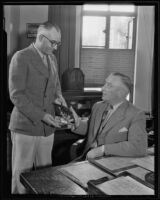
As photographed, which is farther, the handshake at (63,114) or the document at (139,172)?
the handshake at (63,114)

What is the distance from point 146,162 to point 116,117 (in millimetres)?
238

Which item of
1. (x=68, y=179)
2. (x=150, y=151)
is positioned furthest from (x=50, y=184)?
(x=150, y=151)

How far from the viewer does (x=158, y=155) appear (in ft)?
3.61

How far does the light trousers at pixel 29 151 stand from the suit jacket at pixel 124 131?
17 cm

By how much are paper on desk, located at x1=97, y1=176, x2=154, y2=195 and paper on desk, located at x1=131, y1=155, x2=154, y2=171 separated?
90 mm

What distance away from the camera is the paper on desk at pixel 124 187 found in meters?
0.94

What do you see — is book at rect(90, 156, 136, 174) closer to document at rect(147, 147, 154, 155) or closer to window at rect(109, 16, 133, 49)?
document at rect(147, 147, 154, 155)

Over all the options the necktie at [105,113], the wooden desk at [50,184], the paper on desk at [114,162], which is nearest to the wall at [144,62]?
the necktie at [105,113]

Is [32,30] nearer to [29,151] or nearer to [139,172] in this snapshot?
[29,151]

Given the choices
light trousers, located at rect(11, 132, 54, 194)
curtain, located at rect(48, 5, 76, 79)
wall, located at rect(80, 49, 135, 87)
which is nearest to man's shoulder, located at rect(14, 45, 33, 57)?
curtain, located at rect(48, 5, 76, 79)

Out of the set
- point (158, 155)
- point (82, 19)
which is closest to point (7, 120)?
point (82, 19)

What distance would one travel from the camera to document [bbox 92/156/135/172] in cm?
102

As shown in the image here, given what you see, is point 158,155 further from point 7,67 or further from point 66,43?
point 7,67

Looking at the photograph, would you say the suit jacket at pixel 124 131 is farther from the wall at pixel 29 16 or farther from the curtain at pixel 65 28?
the wall at pixel 29 16
